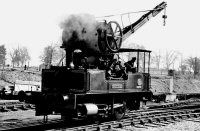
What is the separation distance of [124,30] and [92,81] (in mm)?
4298

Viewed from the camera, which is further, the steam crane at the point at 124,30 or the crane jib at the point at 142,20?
the crane jib at the point at 142,20

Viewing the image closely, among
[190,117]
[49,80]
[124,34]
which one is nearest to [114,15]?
[124,34]

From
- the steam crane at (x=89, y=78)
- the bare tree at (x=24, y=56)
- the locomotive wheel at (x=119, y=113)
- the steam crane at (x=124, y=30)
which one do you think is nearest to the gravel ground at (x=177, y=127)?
the locomotive wheel at (x=119, y=113)

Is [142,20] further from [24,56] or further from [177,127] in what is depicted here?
[24,56]

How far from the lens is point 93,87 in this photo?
953cm

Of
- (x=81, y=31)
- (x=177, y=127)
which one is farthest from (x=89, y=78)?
(x=177, y=127)

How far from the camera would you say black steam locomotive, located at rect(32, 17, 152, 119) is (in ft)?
30.8

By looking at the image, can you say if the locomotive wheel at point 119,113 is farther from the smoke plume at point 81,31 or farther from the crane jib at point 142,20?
the crane jib at point 142,20

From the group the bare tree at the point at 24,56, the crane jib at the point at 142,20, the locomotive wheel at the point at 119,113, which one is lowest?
the locomotive wheel at the point at 119,113

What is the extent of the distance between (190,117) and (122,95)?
11.7ft

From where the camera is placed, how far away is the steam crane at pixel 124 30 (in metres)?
10.7

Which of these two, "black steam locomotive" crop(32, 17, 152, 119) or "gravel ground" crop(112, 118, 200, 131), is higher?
"black steam locomotive" crop(32, 17, 152, 119)

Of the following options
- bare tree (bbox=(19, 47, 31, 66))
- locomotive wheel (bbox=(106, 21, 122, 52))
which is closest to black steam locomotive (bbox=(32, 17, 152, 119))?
locomotive wheel (bbox=(106, 21, 122, 52))

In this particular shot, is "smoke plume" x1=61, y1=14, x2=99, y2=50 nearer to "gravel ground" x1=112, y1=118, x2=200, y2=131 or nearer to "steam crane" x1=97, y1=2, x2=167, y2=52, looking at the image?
"steam crane" x1=97, y1=2, x2=167, y2=52
